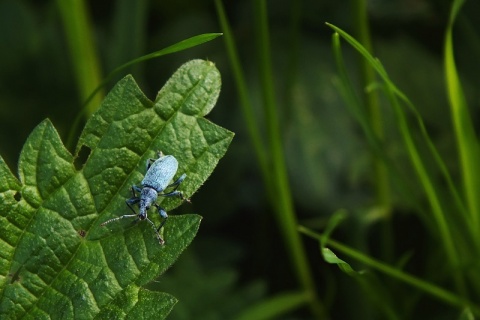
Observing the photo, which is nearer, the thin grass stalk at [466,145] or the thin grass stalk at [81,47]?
the thin grass stalk at [466,145]

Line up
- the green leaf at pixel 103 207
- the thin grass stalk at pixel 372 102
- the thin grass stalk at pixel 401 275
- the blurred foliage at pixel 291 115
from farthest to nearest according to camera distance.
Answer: the blurred foliage at pixel 291 115
the thin grass stalk at pixel 372 102
the thin grass stalk at pixel 401 275
the green leaf at pixel 103 207

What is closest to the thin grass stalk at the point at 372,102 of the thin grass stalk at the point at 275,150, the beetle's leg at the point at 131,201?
the thin grass stalk at the point at 275,150

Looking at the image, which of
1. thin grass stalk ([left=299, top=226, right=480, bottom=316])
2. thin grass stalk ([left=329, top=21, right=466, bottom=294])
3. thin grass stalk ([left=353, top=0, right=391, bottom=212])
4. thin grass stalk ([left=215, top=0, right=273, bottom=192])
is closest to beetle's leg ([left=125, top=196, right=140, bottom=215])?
thin grass stalk ([left=299, top=226, right=480, bottom=316])

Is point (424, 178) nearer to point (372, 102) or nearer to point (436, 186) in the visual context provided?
point (436, 186)

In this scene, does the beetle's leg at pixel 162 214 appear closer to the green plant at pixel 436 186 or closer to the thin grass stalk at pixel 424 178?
the green plant at pixel 436 186

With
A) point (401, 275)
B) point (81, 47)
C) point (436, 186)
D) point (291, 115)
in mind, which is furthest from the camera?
point (291, 115)

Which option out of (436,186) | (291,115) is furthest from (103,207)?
(291,115)

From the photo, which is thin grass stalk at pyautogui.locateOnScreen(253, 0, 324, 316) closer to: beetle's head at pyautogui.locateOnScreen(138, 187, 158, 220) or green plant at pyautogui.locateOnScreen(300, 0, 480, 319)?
green plant at pyautogui.locateOnScreen(300, 0, 480, 319)

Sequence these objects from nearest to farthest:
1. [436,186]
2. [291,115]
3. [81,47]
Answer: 1. [436,186]
2. [81,47]
3. [291,115]
